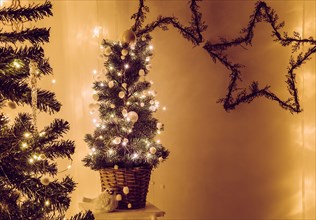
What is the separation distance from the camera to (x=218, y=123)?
3045 millimetres

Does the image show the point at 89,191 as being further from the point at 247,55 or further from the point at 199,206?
the point at 247,55

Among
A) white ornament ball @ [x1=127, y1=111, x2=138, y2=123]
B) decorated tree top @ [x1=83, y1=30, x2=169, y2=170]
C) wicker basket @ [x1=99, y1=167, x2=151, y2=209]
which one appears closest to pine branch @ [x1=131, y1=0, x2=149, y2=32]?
decorated tree top @ [x1=83, y1=30, x2=169, y2=170]

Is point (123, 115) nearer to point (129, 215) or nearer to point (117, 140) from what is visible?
point (117, 140)

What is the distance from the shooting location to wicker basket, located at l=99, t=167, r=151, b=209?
2.41m

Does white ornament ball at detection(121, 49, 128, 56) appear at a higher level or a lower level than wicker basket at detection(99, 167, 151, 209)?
higher

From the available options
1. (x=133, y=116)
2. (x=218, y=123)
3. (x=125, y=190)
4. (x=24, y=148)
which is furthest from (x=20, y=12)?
(x=218, y=123)

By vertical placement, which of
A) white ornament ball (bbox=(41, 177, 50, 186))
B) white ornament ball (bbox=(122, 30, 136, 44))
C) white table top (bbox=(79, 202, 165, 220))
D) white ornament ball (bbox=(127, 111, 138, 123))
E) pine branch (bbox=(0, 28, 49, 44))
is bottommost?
white table top (bbox=(79, 202, 165, 220))

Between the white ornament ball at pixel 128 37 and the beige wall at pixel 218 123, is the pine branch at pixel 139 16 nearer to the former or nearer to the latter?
the beige wall at pixel 218 123

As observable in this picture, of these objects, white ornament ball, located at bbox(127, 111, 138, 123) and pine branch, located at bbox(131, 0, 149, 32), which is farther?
pine branch, located at bbox(131, 0, 149, 32)

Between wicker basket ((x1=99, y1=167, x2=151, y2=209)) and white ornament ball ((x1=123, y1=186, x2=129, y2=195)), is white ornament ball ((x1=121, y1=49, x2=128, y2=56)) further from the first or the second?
white ornament ball ((x1=123, y1=186, x2=129, y2=195))

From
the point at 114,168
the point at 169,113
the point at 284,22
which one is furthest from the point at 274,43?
the point at 114,168

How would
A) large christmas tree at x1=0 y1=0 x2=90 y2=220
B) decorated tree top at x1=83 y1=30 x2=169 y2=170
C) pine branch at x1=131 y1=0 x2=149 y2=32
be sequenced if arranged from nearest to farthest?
large christmas tree at x1=0 y1=0 x2=90 y2=220 → decorated tree top at x1=83 y1=30 x2=169 y2=170 → pine branch at x1=131 y1=0 x2=149 y2=32

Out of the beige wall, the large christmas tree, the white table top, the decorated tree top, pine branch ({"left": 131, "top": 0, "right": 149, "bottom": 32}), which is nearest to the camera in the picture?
the large christmas tree

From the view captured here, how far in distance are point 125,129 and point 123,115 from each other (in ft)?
0.27
